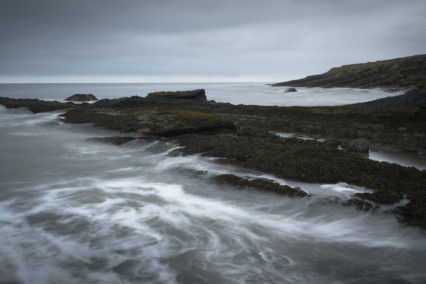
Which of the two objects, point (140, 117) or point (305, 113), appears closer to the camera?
point (140, 117)

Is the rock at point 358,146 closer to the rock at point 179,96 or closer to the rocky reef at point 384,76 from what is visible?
the rock at point 179,96

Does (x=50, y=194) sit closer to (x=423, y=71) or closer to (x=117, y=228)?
(x=117, y=228)

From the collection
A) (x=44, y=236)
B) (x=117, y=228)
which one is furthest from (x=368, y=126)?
(x=44, y=236)

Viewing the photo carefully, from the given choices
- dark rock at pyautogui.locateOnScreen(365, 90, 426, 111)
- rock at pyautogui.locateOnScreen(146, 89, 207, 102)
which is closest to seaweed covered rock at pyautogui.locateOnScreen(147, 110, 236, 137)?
dark rock at pyautogui.locateOnScreen(365, 90, 426, 111)

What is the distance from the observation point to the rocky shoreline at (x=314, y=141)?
268 inches

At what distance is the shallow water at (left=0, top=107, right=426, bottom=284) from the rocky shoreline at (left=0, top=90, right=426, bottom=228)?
15.6 inches

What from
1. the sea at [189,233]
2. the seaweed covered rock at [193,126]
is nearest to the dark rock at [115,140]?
the seaweed covered rock at [193,126]

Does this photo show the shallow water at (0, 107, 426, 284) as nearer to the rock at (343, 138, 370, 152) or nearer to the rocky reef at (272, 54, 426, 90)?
the rock at (343, 138, 370, 152)

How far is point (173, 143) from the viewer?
12.1 m

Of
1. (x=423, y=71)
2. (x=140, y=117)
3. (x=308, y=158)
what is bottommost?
(x=308, y=158)

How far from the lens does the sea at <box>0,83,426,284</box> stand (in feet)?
14.4

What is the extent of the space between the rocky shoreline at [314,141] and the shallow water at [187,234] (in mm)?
396

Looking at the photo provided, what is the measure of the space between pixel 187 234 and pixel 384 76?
69.6m

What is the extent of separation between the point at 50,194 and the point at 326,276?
22.8 ft
